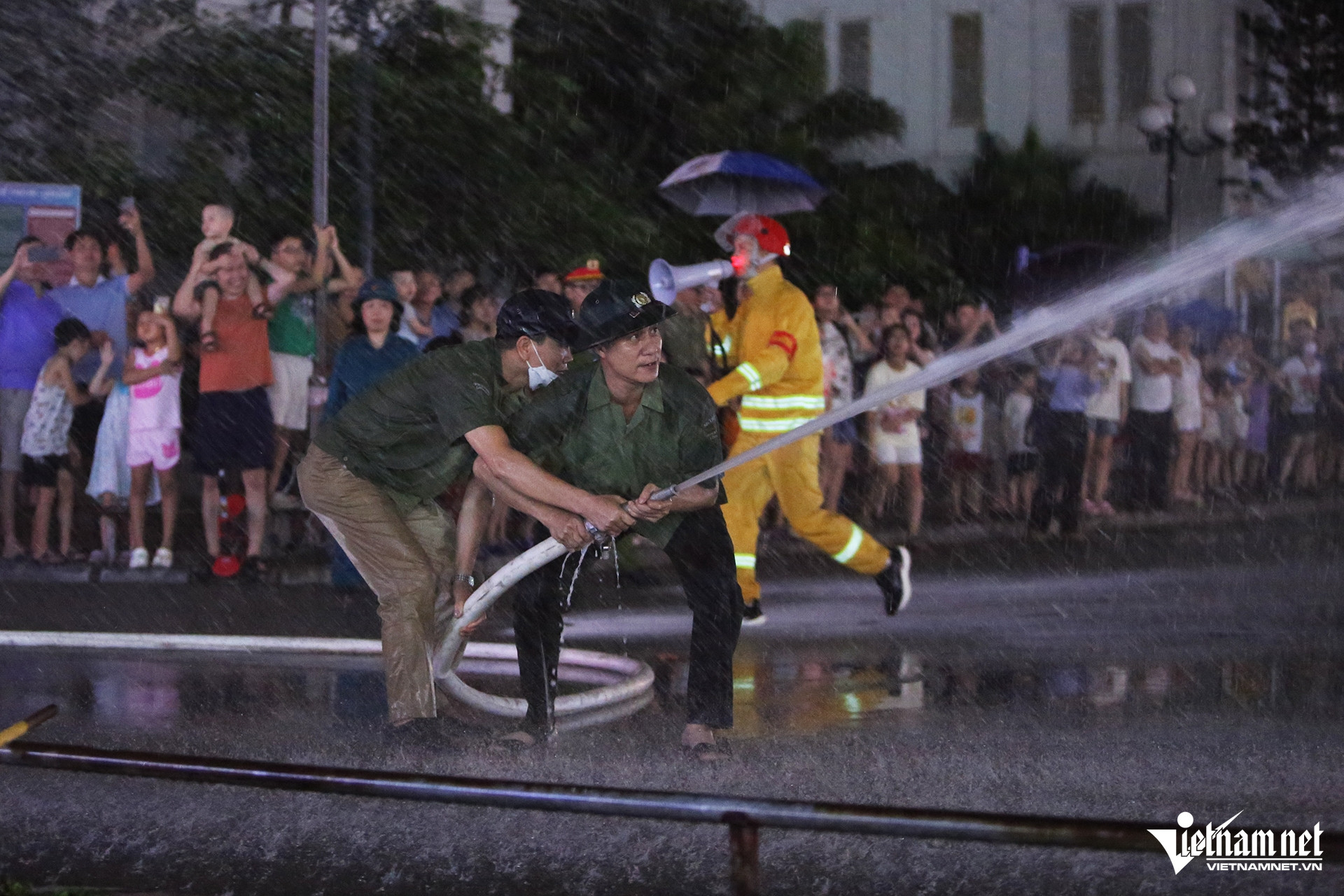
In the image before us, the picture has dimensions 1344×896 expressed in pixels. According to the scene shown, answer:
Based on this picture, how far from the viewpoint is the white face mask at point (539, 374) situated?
5.37m

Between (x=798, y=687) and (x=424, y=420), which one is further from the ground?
(x=424, y=420)

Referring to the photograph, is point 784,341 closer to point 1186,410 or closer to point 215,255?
point 215,255

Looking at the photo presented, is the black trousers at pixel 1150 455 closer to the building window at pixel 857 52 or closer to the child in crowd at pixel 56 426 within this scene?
the child in crowd at pixel 56 426

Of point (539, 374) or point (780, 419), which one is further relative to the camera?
point (780, 419)

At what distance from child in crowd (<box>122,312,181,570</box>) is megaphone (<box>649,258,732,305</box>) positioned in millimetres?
3374

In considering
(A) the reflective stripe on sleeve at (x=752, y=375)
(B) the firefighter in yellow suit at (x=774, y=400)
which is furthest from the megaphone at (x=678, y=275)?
(A) the reflective stripe on sleeve at (x=752, y=375)

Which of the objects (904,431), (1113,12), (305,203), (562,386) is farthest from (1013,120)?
(562,386)

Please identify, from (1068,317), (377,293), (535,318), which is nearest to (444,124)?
(377,293)

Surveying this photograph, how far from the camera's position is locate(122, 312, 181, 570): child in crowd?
10188 millimetres

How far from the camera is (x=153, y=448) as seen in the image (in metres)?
10.2

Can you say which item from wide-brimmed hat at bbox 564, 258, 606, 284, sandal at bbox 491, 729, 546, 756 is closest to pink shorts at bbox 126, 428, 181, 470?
wide-brimmed hat at bbox 564, 258, 606, 284

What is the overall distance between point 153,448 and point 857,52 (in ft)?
98.1

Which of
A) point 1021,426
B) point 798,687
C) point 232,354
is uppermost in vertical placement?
point 232,354

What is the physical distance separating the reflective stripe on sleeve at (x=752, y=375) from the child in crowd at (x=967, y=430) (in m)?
5.62
